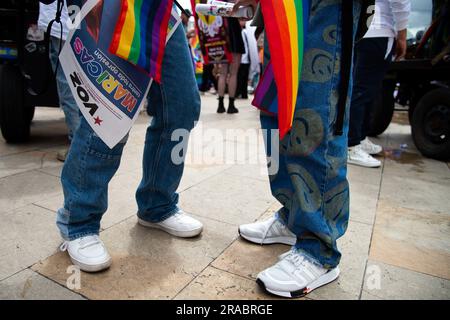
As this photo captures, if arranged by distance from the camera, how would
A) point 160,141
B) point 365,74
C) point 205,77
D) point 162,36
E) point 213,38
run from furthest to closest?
point 205,77 < point 213,38 < point 365,74 < point 160,141 < point 162,36

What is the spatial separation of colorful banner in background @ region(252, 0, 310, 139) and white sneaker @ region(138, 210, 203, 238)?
0.70m

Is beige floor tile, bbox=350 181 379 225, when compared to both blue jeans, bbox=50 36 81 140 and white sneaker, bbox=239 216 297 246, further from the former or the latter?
blue jeans, bbox=50 36 81 140

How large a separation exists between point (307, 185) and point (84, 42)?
0.90 m

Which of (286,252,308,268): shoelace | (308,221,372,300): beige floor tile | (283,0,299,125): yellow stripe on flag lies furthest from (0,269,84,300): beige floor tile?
(283,0,299,125): yellow stripe on flag

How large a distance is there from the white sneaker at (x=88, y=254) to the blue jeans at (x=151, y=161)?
0.03 meters

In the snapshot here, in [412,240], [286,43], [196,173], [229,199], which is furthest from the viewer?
[196,173]

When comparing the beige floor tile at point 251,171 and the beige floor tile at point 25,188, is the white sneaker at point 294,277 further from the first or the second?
the beige floor tile at point 25,188

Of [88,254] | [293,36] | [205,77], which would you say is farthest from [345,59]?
[205,77]

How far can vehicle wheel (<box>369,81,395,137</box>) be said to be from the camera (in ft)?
12.5

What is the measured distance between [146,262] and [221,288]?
325mm

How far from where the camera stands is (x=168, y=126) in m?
1.42

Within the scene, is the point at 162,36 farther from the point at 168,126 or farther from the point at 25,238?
the point at 25,238

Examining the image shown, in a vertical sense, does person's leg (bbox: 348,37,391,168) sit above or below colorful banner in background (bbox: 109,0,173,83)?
below
